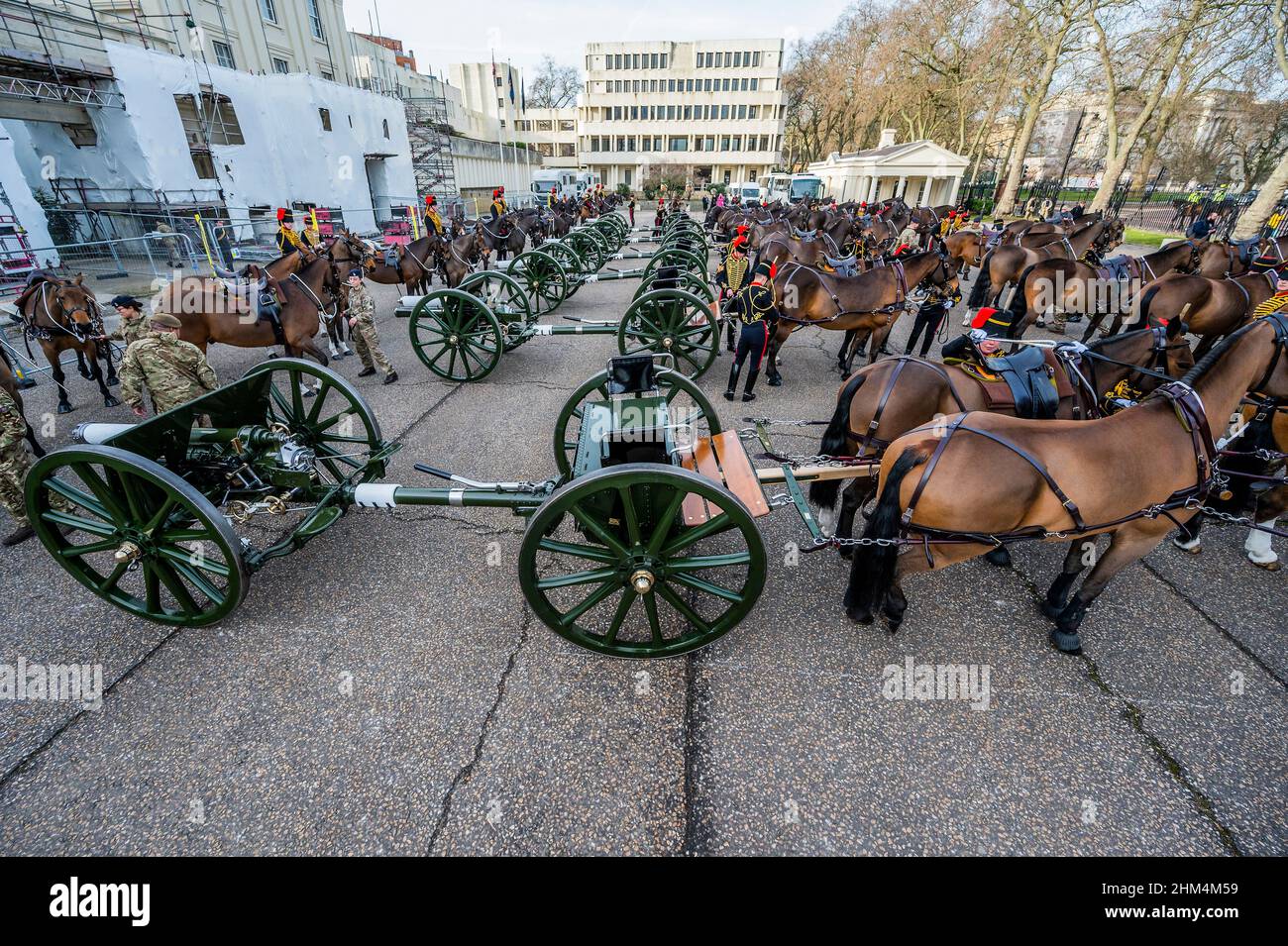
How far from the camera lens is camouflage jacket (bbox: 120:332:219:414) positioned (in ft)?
14.5

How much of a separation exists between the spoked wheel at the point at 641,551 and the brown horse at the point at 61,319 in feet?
25.8

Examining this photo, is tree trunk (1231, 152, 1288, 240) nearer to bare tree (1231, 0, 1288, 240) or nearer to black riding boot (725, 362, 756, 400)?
bare tree (1231, 0, 1288, 240)

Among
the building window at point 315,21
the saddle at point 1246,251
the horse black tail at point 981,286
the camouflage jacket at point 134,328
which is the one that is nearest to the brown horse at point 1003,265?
the horse black tail at point 981,286

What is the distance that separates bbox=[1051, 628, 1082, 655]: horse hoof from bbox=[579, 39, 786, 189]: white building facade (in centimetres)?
6723

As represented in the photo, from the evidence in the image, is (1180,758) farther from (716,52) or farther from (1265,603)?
(716,52)

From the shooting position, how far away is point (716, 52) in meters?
63.7

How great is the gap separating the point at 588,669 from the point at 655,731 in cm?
61

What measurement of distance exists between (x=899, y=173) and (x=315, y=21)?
35.0 metres

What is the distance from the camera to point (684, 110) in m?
65.4

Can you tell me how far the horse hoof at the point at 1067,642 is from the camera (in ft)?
11.6

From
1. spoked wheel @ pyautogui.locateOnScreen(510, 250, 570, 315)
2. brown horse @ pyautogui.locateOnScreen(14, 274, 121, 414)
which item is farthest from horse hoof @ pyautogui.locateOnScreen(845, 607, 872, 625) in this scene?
brown horse @ pyautogui.locateOnScreen(14, 274, 121, 414)

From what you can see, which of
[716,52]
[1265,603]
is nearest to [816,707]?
[1265,603]

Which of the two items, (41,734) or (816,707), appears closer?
(41,734)
